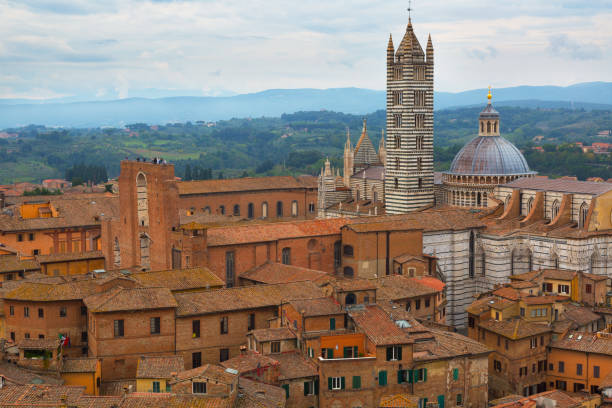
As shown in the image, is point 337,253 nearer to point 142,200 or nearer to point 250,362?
point 142,200

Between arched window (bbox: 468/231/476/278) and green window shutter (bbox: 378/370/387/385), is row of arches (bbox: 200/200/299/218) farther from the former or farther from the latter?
green window shutter (bbox: 378/370/387/385)

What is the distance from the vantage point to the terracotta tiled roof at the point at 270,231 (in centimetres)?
4991

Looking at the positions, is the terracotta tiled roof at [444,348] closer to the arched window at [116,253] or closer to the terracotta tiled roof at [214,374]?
the terracotta tiled roof at [214,374]

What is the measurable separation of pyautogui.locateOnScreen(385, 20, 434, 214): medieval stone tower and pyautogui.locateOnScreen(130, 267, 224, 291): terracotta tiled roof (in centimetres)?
2137

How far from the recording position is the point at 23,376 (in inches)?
1406

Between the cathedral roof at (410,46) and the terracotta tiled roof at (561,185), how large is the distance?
1151cm

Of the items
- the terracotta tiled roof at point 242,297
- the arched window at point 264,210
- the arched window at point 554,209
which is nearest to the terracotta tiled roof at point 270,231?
the terracotta tiled roof at point 242,297

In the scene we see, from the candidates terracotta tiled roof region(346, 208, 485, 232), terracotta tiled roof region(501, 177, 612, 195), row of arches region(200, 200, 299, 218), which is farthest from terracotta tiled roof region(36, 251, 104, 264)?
terracotta tiled roof region(501, 177, 612, 195)

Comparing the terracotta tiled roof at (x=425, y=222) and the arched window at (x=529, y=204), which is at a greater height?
the arched window at (x=529, y=204)

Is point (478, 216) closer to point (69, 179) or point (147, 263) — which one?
point (147, 263)

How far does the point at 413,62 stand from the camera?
62344 millimetres

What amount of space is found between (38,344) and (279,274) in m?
15.0

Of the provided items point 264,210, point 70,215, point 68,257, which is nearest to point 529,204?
point 68,257

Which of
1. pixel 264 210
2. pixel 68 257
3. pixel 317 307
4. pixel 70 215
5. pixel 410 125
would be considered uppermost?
pixel 410 125
